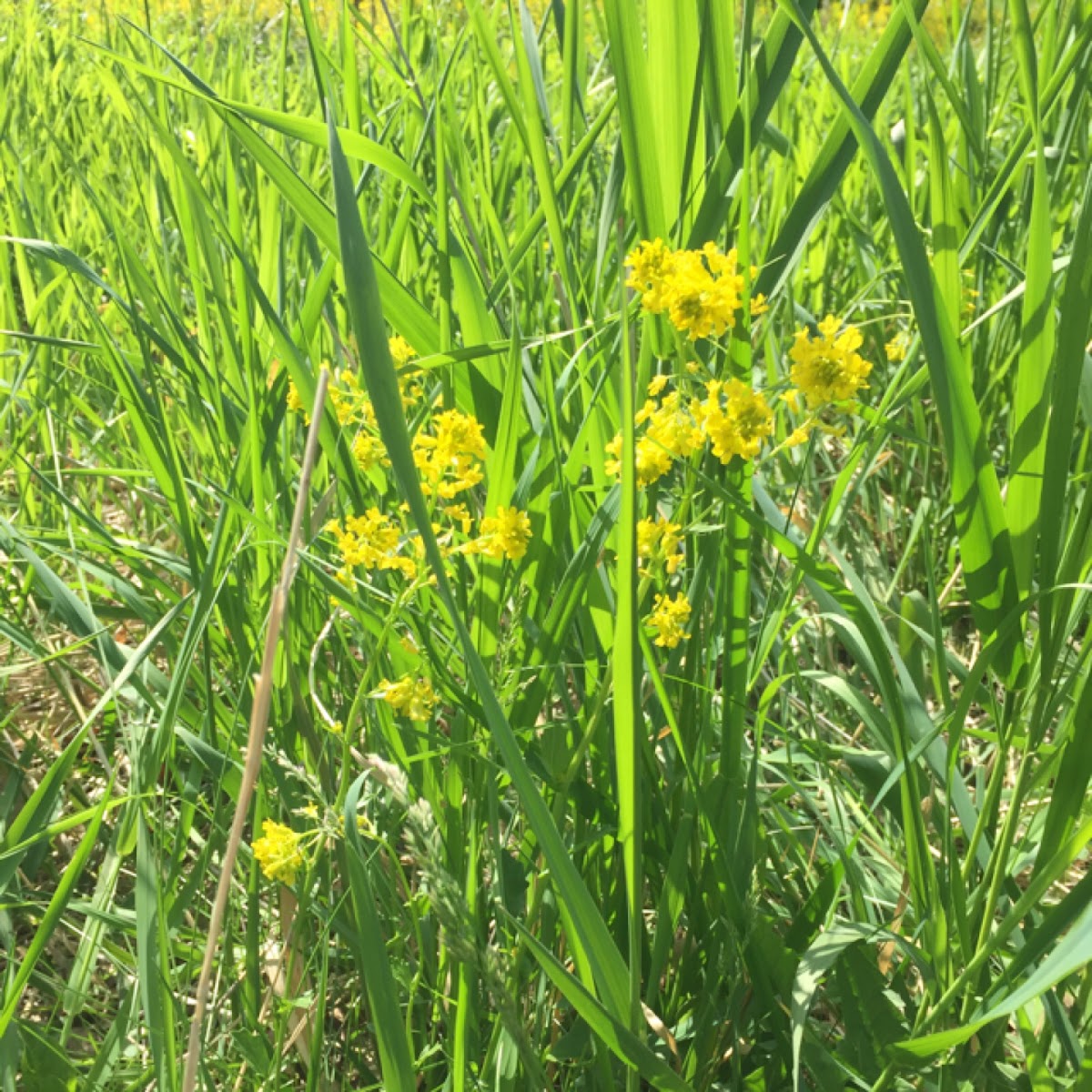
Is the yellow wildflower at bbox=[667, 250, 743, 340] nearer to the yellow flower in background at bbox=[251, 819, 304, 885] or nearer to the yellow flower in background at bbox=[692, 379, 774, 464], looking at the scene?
the yellow flower in background at bbox=[692, 379, 774, 464]

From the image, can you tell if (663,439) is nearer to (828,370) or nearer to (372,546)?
(828,370)

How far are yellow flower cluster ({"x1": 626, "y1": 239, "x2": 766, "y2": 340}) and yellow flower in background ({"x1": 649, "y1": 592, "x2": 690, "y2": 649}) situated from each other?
0.19m

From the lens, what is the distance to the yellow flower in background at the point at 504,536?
2.46ft

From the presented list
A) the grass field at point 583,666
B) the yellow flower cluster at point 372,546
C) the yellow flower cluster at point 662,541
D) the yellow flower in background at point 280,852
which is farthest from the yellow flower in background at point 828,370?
the yellow flower in background at point 280,852

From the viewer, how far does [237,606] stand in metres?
0.96

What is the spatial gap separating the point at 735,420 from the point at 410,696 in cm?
29

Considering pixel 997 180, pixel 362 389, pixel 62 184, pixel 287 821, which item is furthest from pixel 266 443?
pixel 62 184

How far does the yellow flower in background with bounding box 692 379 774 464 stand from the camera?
2.23ft

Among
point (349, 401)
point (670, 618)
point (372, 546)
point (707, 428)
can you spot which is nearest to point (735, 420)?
point (707, 428)

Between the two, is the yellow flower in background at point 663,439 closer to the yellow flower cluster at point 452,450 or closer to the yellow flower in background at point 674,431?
the yellow flower in background at point 674,431

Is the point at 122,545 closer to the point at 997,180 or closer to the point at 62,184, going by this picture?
the point at 997,180

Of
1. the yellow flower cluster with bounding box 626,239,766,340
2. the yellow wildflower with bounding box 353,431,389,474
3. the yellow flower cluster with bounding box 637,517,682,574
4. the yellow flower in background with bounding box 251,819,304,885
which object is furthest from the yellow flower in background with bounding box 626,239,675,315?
the yellow flower in background with bounding box 251,819,304,885

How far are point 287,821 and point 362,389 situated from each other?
1.28ft

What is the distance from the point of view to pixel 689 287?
0.67 metres
